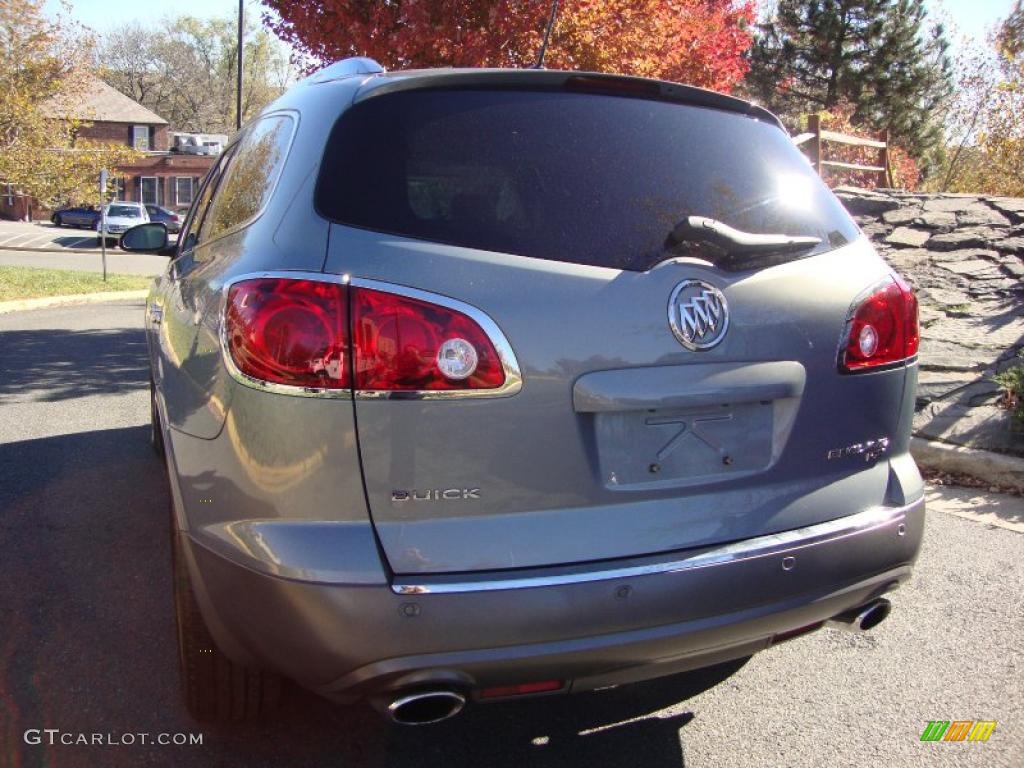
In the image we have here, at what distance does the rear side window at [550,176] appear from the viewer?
7.03 ft

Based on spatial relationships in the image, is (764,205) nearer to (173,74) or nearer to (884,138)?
(884,138)

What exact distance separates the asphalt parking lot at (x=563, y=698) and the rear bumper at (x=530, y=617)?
0.59m

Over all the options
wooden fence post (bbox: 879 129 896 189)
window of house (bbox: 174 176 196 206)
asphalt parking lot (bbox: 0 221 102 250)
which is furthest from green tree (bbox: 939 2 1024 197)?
window of house (bbox: 174 176 196 206)

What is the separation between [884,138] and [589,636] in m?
14.2

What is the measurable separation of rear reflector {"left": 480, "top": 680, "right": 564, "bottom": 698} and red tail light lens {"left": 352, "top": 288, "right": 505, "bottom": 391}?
68 cm

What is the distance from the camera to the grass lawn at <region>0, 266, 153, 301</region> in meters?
14.9

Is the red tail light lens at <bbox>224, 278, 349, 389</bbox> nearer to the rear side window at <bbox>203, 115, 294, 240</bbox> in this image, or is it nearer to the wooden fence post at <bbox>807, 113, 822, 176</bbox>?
the rear side window at <bbox>203, 115, 294, 240</bbox>

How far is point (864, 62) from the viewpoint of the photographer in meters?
31.6

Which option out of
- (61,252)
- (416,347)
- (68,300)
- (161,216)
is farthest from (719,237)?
(161,216)

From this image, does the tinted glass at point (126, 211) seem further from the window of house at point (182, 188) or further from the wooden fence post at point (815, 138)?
the wooden fence post at point (815, 138)

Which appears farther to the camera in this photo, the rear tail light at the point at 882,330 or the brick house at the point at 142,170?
the brick house at the point at 142,170

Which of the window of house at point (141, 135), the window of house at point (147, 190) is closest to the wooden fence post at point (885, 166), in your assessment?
the window of house at point (147, 190)

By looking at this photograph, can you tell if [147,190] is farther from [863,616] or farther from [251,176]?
[863,616]

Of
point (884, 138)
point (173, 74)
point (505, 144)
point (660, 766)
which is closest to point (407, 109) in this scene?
point (505, 144)
